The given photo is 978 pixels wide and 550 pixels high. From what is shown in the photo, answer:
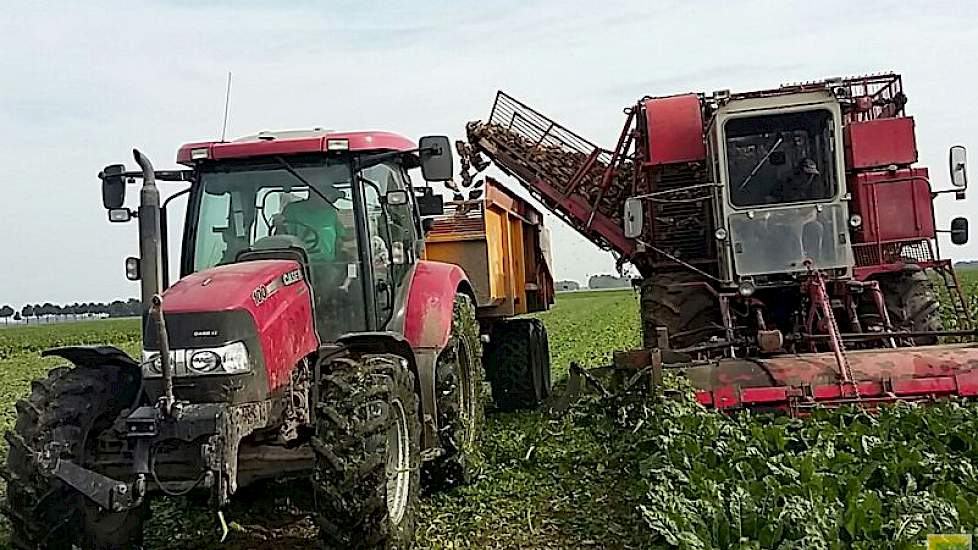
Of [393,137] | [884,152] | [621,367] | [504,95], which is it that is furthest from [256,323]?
[504,95]

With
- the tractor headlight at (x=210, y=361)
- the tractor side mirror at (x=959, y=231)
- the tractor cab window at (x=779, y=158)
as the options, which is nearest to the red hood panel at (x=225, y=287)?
the tractor headlight at (x=210, y=361)

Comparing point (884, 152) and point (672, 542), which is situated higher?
point (884, 152)

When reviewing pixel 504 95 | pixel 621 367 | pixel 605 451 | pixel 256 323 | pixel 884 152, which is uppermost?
pixel 504 95

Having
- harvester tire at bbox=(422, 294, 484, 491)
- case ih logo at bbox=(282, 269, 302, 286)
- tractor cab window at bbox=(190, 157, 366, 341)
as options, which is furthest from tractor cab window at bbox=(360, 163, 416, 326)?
harvester tire at bbox=(422, 294, 484, 491)

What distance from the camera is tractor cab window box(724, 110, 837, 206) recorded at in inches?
348

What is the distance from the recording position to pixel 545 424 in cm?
970

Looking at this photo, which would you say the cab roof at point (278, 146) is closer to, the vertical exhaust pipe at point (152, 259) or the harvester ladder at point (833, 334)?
the vertical exhaust pipe at point (152, 259)

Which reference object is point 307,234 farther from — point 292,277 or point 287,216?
point 292,277

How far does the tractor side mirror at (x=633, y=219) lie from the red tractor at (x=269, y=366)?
7.12 ft

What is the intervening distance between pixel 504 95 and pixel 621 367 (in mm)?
5300

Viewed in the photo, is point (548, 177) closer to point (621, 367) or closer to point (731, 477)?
point (621, 367)

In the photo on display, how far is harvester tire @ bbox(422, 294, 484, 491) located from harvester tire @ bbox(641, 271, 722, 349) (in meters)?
1.88

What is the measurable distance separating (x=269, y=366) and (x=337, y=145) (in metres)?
1.49

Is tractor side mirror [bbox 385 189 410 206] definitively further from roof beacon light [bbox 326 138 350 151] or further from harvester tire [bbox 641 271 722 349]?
harvester tire [bbox 641 271 722 349]
